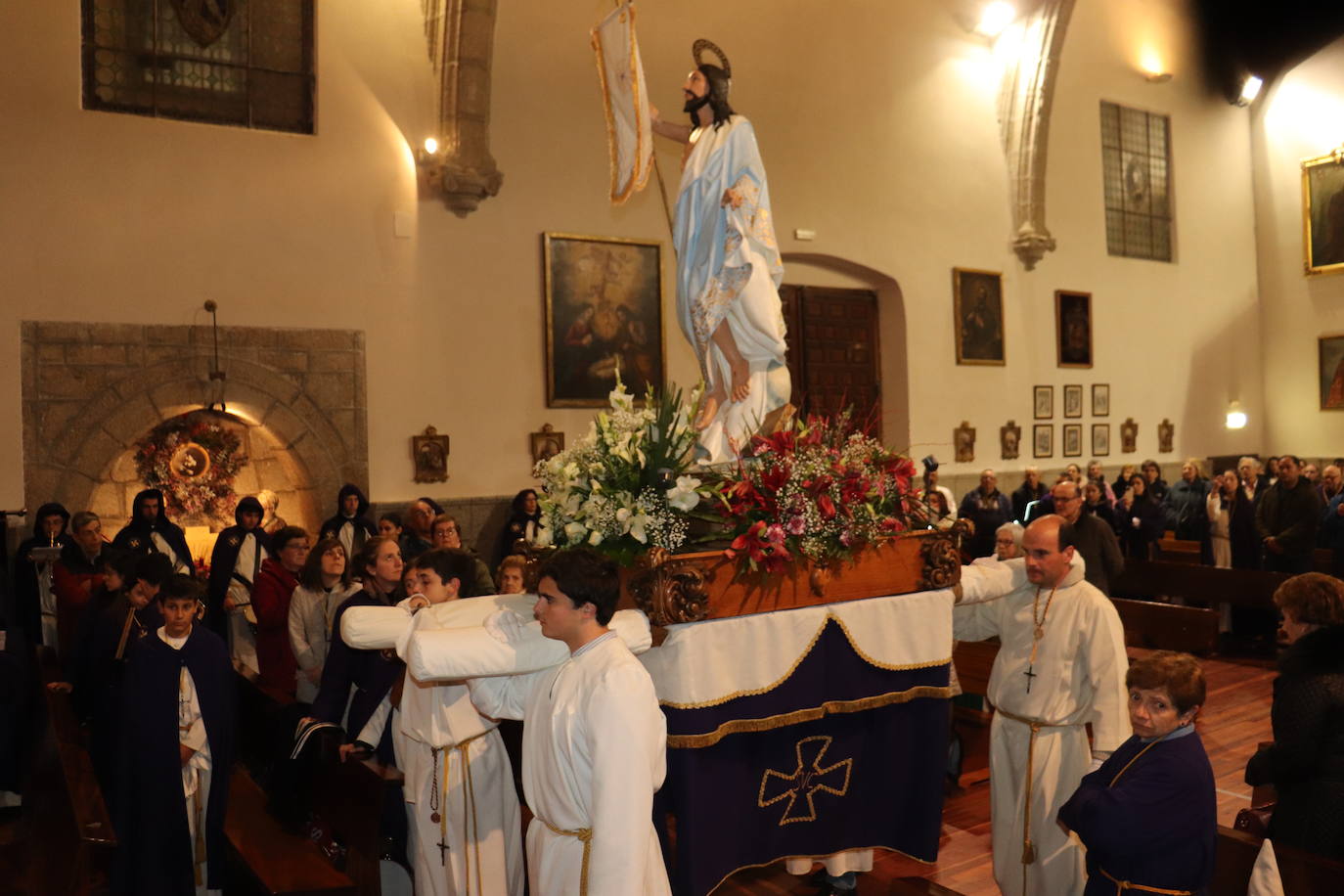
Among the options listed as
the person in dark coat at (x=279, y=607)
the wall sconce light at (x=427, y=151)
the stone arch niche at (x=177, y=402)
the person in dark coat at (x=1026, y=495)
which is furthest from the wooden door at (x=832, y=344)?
the person in dark coat at (x=279, y=607)

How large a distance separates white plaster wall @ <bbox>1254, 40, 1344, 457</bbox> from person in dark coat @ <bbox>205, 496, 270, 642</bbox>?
55.5ft

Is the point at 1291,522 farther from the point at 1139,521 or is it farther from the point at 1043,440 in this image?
the point at 1043,440

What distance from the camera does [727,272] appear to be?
437 cm

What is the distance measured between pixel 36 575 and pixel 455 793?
622 cm

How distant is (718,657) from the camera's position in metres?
3.63

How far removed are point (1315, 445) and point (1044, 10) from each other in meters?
8.81

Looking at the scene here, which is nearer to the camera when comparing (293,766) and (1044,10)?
(293,766)

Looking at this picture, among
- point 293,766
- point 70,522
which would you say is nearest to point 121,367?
point 70,522

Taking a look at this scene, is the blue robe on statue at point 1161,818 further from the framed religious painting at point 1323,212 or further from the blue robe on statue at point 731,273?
the framed religious painting at point 1323,212

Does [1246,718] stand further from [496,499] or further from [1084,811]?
[496,499]

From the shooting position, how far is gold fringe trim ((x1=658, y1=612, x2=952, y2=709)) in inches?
141

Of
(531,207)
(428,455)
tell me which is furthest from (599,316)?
(428,455)

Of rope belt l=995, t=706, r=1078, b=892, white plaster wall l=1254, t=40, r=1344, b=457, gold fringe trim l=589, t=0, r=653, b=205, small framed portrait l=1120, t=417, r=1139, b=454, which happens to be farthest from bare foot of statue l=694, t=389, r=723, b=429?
white plaster wall l=1254, t=40, r=1344, b=457

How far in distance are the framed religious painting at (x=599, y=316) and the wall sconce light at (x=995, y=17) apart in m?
6.42
